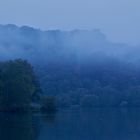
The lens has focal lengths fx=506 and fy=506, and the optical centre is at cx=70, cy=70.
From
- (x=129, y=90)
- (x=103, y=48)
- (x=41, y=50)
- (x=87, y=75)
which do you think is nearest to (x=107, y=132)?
(x=129, y=90)

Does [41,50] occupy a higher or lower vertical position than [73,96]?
higher

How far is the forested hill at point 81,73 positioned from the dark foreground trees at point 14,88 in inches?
829

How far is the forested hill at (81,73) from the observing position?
91.2 metres

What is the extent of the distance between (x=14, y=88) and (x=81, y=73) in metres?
53.3

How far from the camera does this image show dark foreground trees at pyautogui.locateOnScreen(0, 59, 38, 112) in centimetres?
6234

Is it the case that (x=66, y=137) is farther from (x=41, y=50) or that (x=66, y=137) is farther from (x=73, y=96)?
(x=41, y=50)

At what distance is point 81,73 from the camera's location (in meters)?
115

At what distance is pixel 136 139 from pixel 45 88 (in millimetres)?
64895

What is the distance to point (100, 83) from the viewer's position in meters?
103

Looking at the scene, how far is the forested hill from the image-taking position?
91250 mm

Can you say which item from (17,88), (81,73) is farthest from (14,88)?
(81,73)

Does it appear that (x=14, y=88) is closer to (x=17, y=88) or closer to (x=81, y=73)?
(x=17, y=88)

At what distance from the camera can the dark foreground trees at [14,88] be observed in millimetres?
62344

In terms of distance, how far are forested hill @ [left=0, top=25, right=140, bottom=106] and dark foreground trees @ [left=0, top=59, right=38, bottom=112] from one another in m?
21.0
